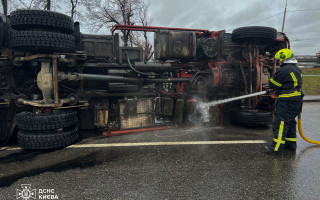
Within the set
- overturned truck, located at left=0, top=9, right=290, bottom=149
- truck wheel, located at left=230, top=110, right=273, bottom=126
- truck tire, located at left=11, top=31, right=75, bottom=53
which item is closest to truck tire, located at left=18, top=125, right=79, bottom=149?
overturned truck, located at left=0, top=9, right=290, bottom=149

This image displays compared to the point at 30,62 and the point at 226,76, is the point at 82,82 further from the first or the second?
the point at 226,76

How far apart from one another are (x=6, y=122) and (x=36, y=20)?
2.22 meters

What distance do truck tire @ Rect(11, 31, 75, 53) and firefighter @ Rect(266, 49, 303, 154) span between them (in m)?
4.34

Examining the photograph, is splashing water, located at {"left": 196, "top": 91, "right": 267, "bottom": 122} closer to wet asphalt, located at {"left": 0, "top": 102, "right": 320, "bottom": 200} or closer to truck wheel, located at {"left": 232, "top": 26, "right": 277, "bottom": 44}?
wet asphalt, located at {"left": 0, "top": 102, "right": 320, "bottom": 200}

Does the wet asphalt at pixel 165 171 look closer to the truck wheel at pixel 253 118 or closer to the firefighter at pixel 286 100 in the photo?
the firefighter at pixel 286 100

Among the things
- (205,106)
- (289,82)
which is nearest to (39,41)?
(205,106)

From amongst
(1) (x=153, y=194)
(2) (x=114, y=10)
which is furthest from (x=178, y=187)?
(2) (x=114, y=10)

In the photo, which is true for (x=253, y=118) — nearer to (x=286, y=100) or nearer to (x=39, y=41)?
(x=286, y=100)

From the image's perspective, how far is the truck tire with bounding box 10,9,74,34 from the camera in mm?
3828

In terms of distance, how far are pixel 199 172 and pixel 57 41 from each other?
12.0ft

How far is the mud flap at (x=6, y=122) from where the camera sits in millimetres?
4188

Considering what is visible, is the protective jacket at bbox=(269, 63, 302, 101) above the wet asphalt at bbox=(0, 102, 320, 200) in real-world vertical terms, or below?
above

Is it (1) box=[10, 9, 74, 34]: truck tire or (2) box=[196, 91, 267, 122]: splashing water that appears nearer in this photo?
(1) box=[10, 9, 74, 34]: truck tire

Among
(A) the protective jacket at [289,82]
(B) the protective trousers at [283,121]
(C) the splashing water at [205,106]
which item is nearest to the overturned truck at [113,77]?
(C) the splashing water at [205,106]
